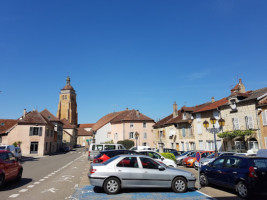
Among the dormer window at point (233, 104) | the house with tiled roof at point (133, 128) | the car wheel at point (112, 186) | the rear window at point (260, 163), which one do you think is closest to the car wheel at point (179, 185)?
the car wheel at point (112, 186)

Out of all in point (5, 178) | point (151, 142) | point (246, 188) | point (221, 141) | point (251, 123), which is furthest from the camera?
point (151, 142)

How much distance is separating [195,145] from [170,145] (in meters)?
7.43

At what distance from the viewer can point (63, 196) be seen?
26.1ft

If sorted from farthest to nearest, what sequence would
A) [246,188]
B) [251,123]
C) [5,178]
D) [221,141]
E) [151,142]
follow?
1. [151,142]
2. [221,141]
3. [251,123]
4. [5,178]
5. [246,188]

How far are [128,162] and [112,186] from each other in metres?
1.07

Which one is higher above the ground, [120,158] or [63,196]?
[120,158]

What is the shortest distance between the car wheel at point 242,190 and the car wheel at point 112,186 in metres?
4.48

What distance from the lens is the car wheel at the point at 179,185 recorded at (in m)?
8.41

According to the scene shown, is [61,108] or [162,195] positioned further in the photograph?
[61,108]

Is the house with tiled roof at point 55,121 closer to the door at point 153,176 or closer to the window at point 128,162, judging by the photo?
the window at point 128,162

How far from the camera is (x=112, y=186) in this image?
8062 mm

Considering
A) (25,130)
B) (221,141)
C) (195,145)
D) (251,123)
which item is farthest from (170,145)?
(25,130)

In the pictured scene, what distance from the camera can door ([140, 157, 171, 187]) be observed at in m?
8.24

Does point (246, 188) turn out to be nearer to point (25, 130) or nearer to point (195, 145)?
point (195, 145)
